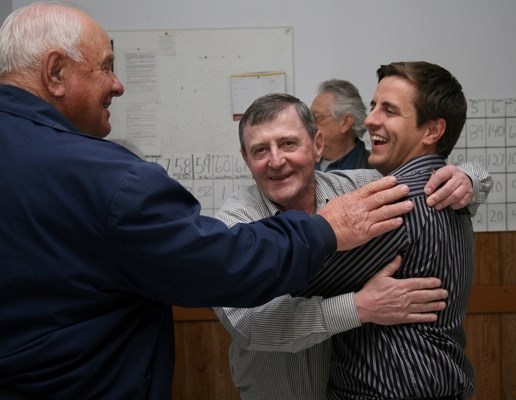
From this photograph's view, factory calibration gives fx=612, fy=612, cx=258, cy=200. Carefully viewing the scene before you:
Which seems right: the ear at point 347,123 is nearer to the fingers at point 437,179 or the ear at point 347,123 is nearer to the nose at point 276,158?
the nose at point 276,158

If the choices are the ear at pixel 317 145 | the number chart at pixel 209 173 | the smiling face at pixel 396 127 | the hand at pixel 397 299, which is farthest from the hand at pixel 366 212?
the number chart at pixel 209 173

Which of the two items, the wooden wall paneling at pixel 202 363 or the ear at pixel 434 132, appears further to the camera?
the wooden wall paneling at pixel 202 363

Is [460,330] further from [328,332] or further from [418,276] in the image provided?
[328,332]

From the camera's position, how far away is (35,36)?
1.23 m

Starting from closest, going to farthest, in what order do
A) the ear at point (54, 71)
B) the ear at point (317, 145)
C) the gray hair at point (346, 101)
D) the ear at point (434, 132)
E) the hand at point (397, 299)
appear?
1. the ear at point (54, 71)
2. the hand at point (397, 299)
3. the ear at point (434, 132)
4. the ear at point (317, 145)
5. the gray hair at point (346, 101)

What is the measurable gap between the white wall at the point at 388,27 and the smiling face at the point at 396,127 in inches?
81.4

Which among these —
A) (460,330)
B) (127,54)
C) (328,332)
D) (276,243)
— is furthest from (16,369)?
(127,54)

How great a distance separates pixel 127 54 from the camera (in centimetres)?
363

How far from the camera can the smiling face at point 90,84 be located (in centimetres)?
126

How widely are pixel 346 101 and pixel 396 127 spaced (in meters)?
1.84

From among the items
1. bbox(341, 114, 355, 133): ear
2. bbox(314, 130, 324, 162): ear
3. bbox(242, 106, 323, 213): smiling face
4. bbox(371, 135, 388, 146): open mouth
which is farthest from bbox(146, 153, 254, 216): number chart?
bbox(371, 135, 388, 146): open mouth

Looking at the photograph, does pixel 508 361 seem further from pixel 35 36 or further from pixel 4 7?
pixel 4 7

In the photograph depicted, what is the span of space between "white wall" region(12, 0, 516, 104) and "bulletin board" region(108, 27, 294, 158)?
7 centimetres

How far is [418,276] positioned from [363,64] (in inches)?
98.6
